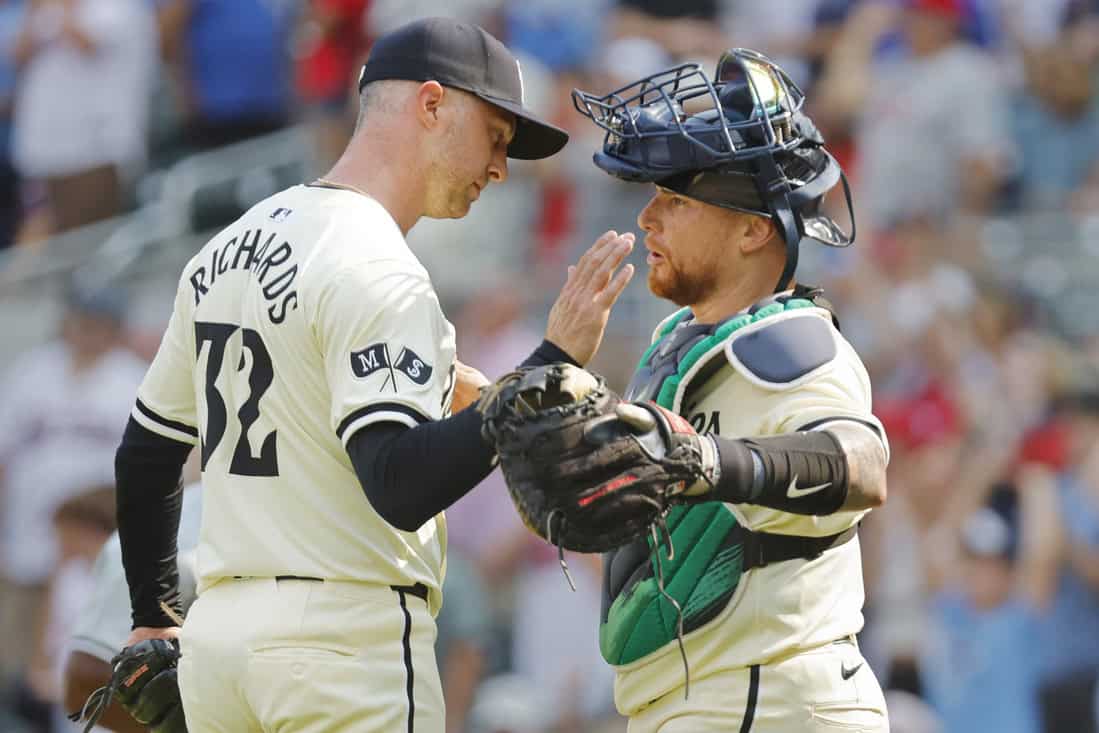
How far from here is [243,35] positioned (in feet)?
32.6

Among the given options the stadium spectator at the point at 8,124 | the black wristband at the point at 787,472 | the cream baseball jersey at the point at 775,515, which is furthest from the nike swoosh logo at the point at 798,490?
the stadium spectator at the point at 8,124

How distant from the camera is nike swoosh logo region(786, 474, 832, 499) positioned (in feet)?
10.2

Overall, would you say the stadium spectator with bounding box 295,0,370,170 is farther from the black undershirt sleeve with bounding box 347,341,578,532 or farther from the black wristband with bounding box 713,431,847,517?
the black wristband with bounding box 713,431,847,517

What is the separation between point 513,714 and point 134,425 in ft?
14.3

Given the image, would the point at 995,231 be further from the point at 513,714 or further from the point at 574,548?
the point at 574,548

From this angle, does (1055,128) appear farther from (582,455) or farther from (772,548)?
(582,455)

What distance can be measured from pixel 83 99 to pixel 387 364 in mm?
7440

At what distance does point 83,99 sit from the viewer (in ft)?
32.8

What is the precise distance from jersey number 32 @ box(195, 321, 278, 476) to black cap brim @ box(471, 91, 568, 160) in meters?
0.74

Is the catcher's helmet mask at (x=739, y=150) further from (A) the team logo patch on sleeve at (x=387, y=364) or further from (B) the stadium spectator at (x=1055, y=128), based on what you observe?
(B) the stadium spectator at (x=1055, y=128)

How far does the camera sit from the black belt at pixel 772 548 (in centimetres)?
343

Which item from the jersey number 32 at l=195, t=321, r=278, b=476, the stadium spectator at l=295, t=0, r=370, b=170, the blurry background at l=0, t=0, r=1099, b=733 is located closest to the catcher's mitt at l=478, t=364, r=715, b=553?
the jersey number 32 at l=195, t=321, r=278, b=476

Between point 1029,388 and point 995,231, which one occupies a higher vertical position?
point 995,231

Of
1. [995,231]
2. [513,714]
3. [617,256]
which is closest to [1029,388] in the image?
[995,231]
